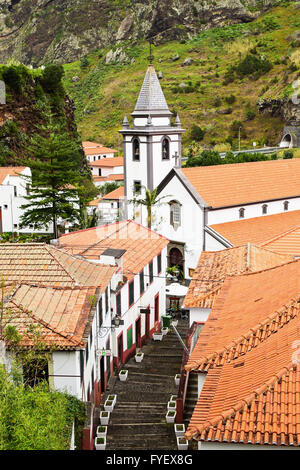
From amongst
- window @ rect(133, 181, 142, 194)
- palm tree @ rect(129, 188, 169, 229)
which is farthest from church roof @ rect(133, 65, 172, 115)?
palm tree @ rect(129, 188, 169, 229)

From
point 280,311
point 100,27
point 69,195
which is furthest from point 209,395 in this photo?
point 100,27

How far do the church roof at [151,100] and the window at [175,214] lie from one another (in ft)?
24.7

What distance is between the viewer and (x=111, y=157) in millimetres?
101938

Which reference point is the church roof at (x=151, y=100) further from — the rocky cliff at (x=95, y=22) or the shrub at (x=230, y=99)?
the rocky cliff at (x=95, y=22)

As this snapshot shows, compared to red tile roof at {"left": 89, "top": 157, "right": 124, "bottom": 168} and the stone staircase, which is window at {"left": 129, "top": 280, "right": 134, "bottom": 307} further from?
red tile roof at {"left": 89, "top": 157, "right": 124, "bottom": 168}

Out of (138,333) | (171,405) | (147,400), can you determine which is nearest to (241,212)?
(138,333)

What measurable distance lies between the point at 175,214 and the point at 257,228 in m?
5.44

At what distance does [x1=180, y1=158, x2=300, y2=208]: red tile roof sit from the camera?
122 feet

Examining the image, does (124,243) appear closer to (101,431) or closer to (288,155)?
(101,431)

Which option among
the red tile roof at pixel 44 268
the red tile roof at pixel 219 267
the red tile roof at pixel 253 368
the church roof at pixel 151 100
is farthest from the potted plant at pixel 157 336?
the church roof at pixel 151 100

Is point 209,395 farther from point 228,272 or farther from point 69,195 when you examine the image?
point 69,195

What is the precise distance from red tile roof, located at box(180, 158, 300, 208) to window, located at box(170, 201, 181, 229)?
6.23 feet

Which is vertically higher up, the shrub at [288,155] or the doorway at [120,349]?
the shrub at [288,155]

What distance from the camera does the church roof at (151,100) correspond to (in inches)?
1631
